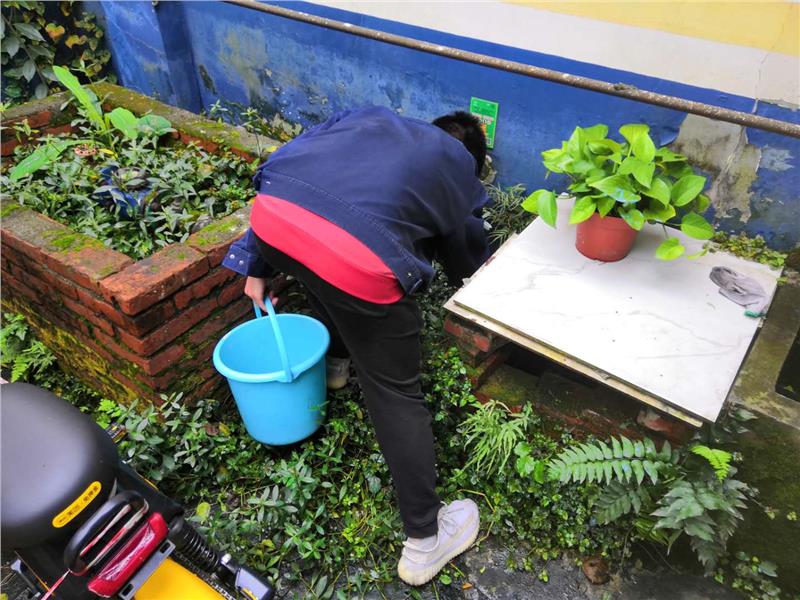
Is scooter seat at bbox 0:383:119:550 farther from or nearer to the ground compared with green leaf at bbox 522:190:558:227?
nearer to the ground

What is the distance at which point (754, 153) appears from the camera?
233 cm

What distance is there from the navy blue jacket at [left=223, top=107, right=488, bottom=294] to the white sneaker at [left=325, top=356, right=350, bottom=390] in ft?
3.22

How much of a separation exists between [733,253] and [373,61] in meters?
2.24

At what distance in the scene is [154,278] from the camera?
7.40 ft

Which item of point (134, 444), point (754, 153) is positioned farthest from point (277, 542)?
point (754, 153)

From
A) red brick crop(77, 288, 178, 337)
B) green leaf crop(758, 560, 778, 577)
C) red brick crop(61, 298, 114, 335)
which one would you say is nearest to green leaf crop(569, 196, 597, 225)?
green leaf crop(758, 560, 778, 577)

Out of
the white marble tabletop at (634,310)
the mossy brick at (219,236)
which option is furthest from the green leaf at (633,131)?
the mossy brick at (219,236)

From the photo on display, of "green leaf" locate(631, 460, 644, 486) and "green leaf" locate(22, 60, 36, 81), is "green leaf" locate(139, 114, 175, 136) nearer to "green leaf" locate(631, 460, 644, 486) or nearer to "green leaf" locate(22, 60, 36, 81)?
"green leaf" locate(22, 60, 36, 81)

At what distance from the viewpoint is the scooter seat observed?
123 centimetres

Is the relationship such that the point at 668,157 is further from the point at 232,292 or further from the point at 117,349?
the point at 117,349

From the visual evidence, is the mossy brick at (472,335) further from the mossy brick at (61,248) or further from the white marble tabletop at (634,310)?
the mossy brick at (61,248)

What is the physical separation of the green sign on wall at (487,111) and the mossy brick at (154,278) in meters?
1.66


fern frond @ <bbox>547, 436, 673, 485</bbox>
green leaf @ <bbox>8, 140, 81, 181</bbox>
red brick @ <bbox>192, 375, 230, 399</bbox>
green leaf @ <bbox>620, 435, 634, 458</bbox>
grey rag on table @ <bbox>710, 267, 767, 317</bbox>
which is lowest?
red brick @ <bbox>192, 375, 230, 399</bbox>

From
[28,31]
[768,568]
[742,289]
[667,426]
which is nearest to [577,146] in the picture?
[742,289]
